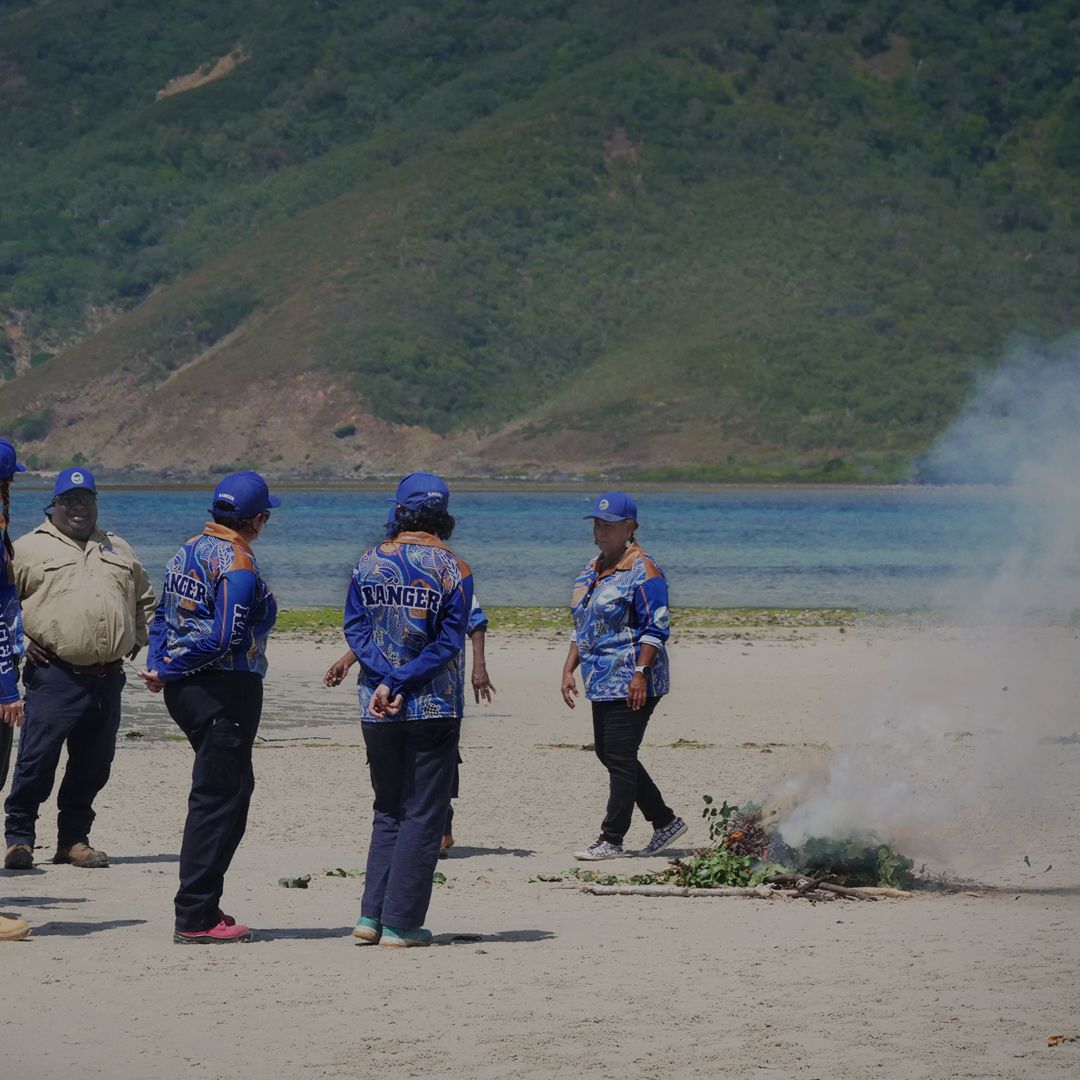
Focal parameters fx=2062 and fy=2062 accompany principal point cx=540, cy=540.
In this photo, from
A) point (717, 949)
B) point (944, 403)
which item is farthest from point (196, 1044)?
point (944, 403)

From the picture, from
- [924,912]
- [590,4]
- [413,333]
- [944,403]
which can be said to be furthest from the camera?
[590,4]

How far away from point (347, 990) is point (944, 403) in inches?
4715

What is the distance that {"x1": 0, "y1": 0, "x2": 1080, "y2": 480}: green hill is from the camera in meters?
132

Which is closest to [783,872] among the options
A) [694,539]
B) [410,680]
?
[410,680]

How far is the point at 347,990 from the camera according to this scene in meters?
7.50

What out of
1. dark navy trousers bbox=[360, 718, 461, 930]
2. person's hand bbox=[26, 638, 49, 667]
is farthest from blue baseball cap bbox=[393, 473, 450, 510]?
person's hand bbox=[26, 638, 49, 667]

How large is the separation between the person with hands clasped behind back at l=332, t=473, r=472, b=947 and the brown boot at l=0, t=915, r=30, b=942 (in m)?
1.45

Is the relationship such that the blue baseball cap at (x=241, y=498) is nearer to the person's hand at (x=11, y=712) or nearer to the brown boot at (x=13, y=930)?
the person's hand at (x=11, y=712)

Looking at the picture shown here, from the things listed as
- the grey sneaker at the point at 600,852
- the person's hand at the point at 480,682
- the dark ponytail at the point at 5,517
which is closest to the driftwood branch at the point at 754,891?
the grey sneaker at the point at 600,852

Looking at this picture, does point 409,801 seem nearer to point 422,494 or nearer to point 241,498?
point 422,494

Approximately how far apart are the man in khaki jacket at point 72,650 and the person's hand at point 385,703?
2.30m

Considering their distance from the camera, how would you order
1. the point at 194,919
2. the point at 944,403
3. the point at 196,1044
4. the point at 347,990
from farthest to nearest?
the point at 944,403, the point at 194,919, the point at 347,990, the point at 196,1044

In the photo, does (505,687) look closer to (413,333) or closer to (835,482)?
(835,482)

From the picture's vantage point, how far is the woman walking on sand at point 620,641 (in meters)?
10.2
